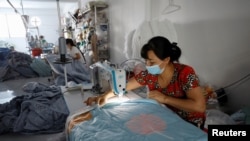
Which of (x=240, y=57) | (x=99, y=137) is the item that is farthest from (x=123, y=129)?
(x=240, y=57)

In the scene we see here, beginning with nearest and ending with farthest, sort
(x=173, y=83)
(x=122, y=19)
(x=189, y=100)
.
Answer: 1. (x=189, y=100)
2. (x=173, y=83)
3. (x=122, y=19)

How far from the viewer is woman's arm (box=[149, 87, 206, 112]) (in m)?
1.17

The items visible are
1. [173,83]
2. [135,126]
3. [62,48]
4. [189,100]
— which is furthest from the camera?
[62,48]

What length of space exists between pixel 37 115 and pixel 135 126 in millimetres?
1422

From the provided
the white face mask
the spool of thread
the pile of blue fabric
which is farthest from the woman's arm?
the pile of blue fabric

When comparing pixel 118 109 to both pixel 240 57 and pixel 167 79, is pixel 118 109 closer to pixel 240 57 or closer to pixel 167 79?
pixel 167 79

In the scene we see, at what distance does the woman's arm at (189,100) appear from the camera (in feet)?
3.83

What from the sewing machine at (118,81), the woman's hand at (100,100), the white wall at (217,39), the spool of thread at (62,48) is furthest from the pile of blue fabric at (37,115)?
the white wall at (217,39)

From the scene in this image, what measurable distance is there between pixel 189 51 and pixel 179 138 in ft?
A: 4.96

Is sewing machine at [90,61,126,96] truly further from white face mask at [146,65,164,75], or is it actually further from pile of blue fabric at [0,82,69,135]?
pile of blue fabric at [0,82,69,135]

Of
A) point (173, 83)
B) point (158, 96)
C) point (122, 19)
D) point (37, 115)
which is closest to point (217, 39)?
point (173, 83)

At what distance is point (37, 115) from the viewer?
2014 millimetres

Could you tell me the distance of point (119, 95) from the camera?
1.44m

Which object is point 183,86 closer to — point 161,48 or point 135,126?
point 161,48
